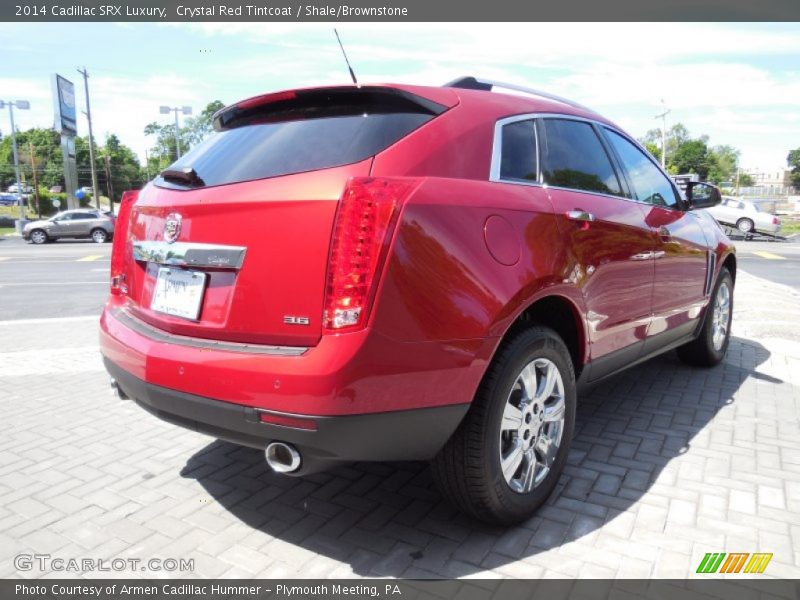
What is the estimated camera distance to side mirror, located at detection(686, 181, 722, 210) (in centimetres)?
453

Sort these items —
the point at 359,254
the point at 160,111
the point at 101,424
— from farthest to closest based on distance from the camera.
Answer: the point at 160,111 → the point at 101,424 → the point at 359,254

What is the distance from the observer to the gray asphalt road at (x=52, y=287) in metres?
8.59

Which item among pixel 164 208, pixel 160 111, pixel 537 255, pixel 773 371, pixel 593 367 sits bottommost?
pixel 773 371

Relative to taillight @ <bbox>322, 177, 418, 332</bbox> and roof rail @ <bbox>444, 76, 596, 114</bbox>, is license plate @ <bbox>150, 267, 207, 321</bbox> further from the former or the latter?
roof rail @ <bbox>444, 76, 596, 114</bbox>

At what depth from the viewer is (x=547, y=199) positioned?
9.27 ft

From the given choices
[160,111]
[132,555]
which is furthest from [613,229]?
[160,111]

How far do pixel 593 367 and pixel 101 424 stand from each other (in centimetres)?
296

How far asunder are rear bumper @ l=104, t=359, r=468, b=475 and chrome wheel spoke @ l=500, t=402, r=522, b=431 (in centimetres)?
30

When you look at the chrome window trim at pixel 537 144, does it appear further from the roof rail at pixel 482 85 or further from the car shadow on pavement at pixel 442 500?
the car shadow on pavement at pixel 442 500

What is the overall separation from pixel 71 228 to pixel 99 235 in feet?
3.94

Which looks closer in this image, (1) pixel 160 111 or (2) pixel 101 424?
(2) pixel 101 424

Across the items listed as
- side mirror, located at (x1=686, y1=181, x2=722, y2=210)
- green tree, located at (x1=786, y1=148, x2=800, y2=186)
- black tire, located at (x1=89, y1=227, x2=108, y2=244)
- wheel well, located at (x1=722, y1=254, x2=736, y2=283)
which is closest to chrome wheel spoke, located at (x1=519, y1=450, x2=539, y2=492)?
side mirror, located at (x1=686, y1=181, x2=722, y2=210)

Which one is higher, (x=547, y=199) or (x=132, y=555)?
(x=547, y=199)
